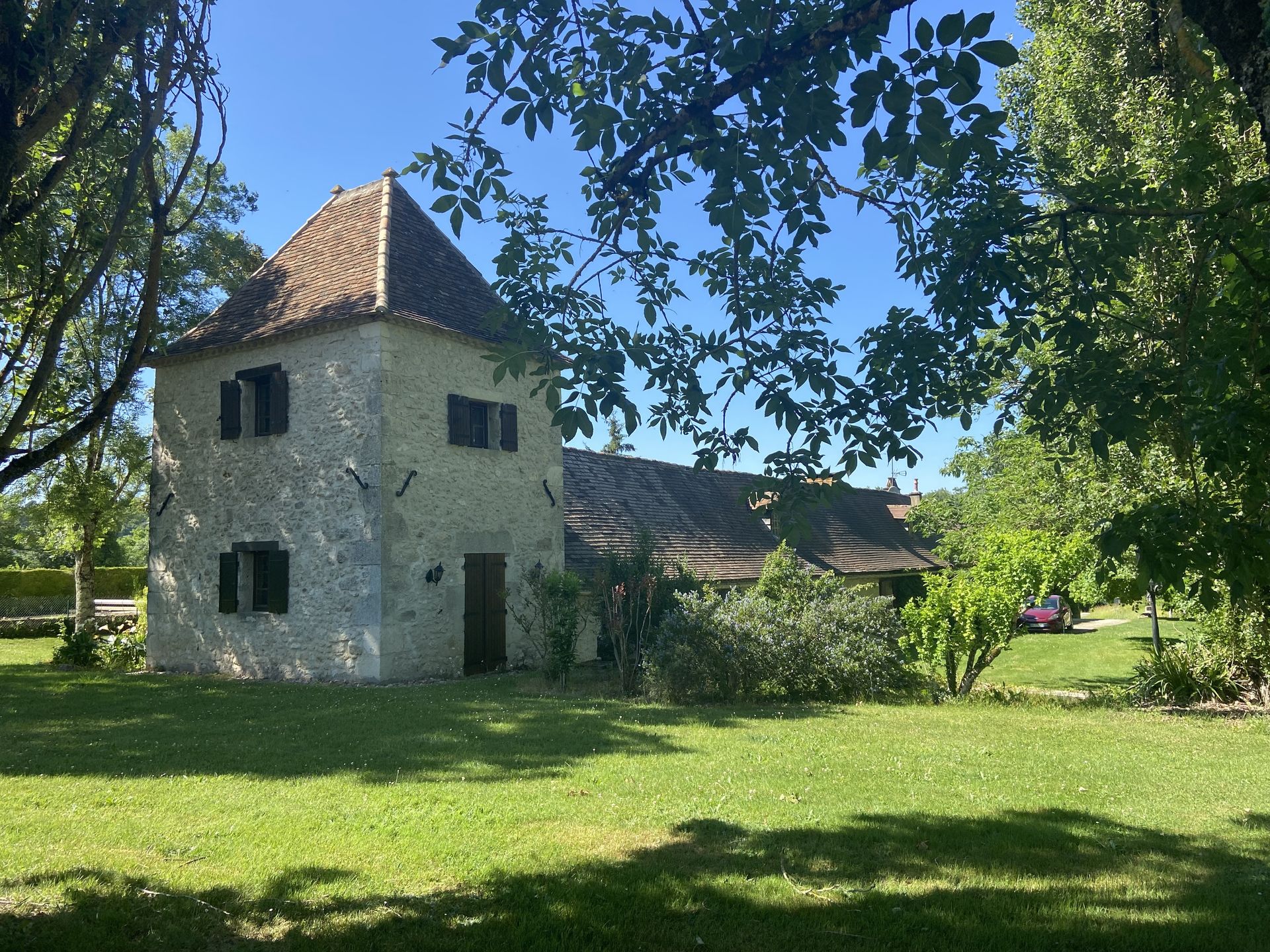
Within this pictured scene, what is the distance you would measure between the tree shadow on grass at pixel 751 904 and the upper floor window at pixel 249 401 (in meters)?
12.3

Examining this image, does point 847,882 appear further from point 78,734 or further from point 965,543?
point 965,543

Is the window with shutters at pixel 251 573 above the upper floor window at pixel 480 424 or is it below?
below

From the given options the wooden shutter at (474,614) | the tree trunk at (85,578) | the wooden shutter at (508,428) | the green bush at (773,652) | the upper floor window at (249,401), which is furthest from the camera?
the tree trunk at (85,578)

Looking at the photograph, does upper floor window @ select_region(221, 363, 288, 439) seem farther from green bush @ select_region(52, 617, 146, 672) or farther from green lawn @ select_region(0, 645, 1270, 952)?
green lawn @ select_region(0, 645, 1270, 952)

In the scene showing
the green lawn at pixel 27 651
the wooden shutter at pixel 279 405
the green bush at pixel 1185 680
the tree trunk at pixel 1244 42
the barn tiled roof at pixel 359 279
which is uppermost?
the barn tiled roof at pixel 359 279

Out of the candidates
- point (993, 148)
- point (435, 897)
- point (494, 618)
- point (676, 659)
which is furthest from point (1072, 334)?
point (494, 618)

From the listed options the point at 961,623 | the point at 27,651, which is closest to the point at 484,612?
the point at 961,623

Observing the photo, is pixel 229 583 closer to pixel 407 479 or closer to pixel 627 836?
pixel 407 479

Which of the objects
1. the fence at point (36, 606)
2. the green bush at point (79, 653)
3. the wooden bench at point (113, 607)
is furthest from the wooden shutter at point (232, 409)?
the fence at point (36, 606)

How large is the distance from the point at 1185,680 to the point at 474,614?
12.0 meters

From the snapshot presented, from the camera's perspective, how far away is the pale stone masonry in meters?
14.7

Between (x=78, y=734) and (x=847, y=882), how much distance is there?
917 centimetres

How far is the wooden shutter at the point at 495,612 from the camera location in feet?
53.6

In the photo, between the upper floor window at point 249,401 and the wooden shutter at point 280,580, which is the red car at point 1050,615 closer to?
the wooden shutter at point 280,580
